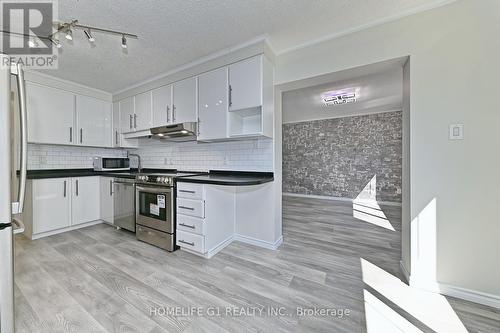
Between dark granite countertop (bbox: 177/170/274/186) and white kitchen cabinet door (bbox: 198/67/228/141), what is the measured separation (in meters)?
0.53

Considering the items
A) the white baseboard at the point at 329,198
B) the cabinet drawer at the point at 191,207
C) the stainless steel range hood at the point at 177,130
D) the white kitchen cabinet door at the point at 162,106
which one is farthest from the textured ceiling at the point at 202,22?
the white baseboard at the point at 329,198

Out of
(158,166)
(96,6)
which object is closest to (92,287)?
(158,166)

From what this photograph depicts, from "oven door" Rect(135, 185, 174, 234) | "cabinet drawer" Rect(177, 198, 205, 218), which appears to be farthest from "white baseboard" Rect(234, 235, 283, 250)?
"oven door" Rect(135, 185, 174, 234)

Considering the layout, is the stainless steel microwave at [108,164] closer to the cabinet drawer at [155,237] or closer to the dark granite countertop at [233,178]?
the cabinet drawer at [155,237]

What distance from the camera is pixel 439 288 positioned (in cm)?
156

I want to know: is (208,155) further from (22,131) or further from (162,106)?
(22,131)

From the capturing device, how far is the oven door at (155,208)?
2320mm

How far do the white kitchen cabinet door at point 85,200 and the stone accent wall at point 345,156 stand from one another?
4.99m

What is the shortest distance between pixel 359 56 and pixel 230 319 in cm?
256

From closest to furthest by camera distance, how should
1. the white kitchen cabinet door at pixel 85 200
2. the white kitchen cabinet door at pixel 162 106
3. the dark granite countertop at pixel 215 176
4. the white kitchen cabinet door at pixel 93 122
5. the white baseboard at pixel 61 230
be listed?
the dark granite countertop at pixel 215 176, the white baseboard at pixel 61 230, the white kitchen cabinet door at pixel 162 106, the white kitchen cabinet door at pixel 85 200, the white kitchen cabinet door at pixel 93 122

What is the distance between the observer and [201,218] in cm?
214

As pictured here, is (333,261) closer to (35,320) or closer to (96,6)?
(35,320)

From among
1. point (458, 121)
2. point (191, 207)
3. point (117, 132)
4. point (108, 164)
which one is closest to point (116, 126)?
point (117, 132)

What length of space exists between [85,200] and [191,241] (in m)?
2.22
